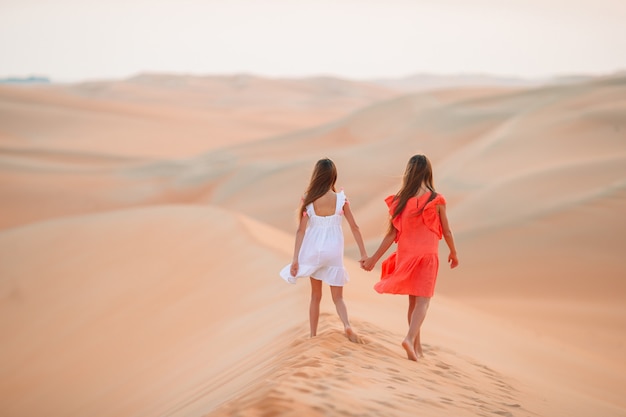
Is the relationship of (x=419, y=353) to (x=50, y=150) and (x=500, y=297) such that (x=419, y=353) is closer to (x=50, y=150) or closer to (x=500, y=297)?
(x=500, y=297)

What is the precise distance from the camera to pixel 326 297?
8.53 metres

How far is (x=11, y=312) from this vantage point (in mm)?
11641

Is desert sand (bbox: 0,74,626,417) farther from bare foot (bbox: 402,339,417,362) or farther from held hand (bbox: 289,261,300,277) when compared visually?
held hand (bbox: 289,261,300,277)

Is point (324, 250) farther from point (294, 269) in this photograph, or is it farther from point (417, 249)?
point (417, 249)

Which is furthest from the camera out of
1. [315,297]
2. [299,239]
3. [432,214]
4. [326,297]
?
[326,297]

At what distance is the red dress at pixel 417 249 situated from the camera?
19.6 ft

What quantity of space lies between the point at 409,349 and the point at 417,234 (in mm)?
869

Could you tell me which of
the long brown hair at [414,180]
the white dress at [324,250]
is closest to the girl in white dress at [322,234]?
the white dress at [324,250]

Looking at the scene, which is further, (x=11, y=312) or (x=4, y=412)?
(x=11, y=312)

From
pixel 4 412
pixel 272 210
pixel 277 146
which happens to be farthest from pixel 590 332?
pixel 277 146

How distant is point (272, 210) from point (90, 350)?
17589mm

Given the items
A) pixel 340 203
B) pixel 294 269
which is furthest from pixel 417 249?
pixel 294 269

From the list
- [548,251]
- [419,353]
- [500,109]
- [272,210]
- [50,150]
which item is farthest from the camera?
[50,150]

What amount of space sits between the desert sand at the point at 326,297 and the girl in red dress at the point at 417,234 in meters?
0.54
